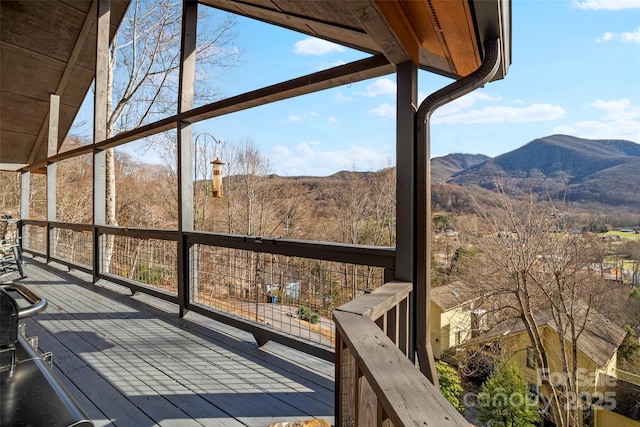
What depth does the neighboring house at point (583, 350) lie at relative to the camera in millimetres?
5164

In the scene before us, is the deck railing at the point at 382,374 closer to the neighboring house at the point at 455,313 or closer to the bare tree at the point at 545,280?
the neighboring house at the point at 455,313

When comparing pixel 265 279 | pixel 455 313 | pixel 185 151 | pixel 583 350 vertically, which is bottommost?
pixel 583 350

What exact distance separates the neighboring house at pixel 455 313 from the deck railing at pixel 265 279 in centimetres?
305

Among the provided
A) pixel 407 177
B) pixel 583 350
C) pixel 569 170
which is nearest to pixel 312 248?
pixel 407 177

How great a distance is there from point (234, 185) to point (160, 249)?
29.3 feet

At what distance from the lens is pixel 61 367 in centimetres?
254

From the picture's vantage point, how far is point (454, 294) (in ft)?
20.4

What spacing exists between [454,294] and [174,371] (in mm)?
5155

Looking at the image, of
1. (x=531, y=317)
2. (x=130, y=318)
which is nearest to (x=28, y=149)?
(x=130, y=318)

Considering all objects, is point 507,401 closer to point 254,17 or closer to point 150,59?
point 254,17

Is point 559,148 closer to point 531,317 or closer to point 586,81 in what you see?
point 586,81

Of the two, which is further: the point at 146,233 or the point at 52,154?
the point at 52,154

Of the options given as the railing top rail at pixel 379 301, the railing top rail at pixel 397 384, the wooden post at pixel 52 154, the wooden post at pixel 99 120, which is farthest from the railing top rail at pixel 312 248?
the wooden post at pixel 52 154

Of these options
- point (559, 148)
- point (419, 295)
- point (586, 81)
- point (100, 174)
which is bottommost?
point (419, 295)
